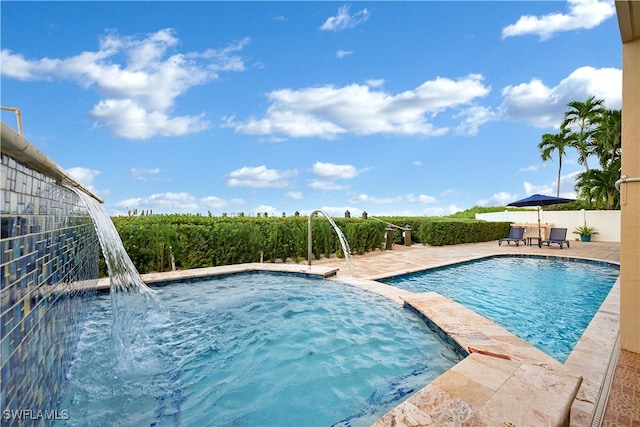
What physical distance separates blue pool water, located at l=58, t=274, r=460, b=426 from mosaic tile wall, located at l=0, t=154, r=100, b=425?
16.6 inches

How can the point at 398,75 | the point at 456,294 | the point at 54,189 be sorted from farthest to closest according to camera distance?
the point at 398,75 → the point at 456,294 → the point at 54,189

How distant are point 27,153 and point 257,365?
254 centimetres

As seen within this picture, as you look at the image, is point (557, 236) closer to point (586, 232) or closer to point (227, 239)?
point (586, 232)

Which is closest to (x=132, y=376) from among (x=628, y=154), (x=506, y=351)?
(x=506, y=351)

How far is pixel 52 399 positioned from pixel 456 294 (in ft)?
18.9

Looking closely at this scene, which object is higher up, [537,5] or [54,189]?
[537,5]

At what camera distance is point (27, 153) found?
5.52 feet

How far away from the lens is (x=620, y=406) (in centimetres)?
220

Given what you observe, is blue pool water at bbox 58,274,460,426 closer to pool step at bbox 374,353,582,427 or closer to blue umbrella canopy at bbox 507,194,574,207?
pool step at bbox 374,353,582,427

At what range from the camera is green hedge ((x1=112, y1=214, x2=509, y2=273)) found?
6.95 meters

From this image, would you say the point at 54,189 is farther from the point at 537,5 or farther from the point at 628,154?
the point at 537,5

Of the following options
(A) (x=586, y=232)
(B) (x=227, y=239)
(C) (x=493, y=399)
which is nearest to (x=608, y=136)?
(A) (x=586, y=232)

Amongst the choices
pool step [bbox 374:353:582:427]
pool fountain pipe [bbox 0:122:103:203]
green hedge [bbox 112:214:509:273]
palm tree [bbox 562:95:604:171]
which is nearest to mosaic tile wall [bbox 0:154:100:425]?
pool fountain pipe [bbox 0:122:103:203]

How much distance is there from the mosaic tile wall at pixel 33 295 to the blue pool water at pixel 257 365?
42 cm
